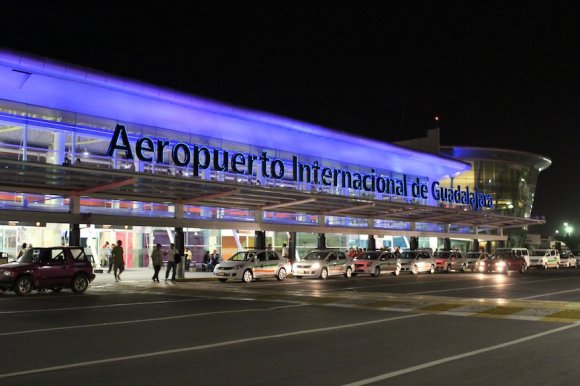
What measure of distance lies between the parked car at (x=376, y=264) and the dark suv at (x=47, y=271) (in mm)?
16320

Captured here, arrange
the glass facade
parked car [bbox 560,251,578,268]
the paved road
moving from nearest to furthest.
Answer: the paved road
parked car [bbox 560,251,578,268]
the glass facade

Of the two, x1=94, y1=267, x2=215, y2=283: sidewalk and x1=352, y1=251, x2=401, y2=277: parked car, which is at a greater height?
x1=352, y1=251, x2=401, y2=277: parked car

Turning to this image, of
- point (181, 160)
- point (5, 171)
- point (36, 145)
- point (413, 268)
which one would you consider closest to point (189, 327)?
point (5, 171)

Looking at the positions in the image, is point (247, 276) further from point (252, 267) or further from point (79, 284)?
point (79, 284)

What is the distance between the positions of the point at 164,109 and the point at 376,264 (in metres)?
14.1

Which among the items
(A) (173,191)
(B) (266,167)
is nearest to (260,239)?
(B) (266,167)

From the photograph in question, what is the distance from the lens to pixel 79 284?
21.4m

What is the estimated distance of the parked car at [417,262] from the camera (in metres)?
37.2

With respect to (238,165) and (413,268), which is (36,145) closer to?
(238,165)

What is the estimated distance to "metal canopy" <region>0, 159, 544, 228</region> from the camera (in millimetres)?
22734

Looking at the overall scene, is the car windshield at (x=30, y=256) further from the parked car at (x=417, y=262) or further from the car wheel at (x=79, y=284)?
the parked car at (x=417, y=262)

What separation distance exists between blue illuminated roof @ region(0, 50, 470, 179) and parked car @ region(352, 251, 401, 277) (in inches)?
355

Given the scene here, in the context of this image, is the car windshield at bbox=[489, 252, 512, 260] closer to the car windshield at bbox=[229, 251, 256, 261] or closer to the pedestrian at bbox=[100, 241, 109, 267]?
the car windshield at bbox=[229, 251, 256, 261]

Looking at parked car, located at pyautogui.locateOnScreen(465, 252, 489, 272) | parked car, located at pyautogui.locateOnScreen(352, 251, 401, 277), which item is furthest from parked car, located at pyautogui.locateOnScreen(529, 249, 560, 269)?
parked car, located at pyautogui.locateOnScreen(352, 251, 401, 277)
